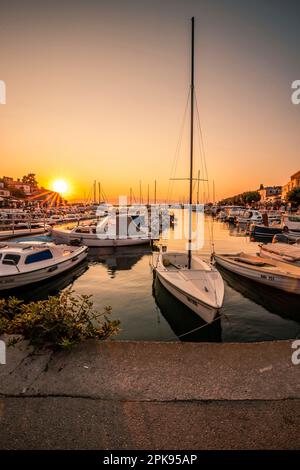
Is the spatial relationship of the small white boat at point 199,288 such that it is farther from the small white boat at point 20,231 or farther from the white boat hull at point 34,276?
the small white boat at point 20,231

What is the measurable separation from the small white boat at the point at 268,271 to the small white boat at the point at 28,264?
12.2 meters

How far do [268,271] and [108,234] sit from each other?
792 inches

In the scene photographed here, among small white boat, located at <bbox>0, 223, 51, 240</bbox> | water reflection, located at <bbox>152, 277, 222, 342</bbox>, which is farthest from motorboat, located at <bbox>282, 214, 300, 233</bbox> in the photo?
small white boat, located at <bbox>0, 223, 51, 240</bbox>

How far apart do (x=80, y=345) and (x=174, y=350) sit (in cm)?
193

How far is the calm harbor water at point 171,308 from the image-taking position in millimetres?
10094

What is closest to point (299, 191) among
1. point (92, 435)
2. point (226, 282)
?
point (226, 282)

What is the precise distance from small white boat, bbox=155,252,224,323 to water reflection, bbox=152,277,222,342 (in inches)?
17.8

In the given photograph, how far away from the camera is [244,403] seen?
3.76m

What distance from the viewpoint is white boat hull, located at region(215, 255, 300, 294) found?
13.9 m

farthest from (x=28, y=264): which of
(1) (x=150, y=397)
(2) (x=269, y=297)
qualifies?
(2) (x=269, y=297)

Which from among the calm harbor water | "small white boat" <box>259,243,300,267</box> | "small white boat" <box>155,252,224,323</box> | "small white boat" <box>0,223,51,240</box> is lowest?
the calm harbor water

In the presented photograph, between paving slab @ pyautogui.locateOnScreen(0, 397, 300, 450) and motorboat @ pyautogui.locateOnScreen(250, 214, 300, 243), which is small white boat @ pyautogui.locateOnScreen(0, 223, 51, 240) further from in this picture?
motorboat @ pyautogui.locateOnScreen(250, 214, 300, 243)

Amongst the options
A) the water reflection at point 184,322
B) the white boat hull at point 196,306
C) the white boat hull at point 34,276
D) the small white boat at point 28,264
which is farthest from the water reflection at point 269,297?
the small white boat at point 28,264
